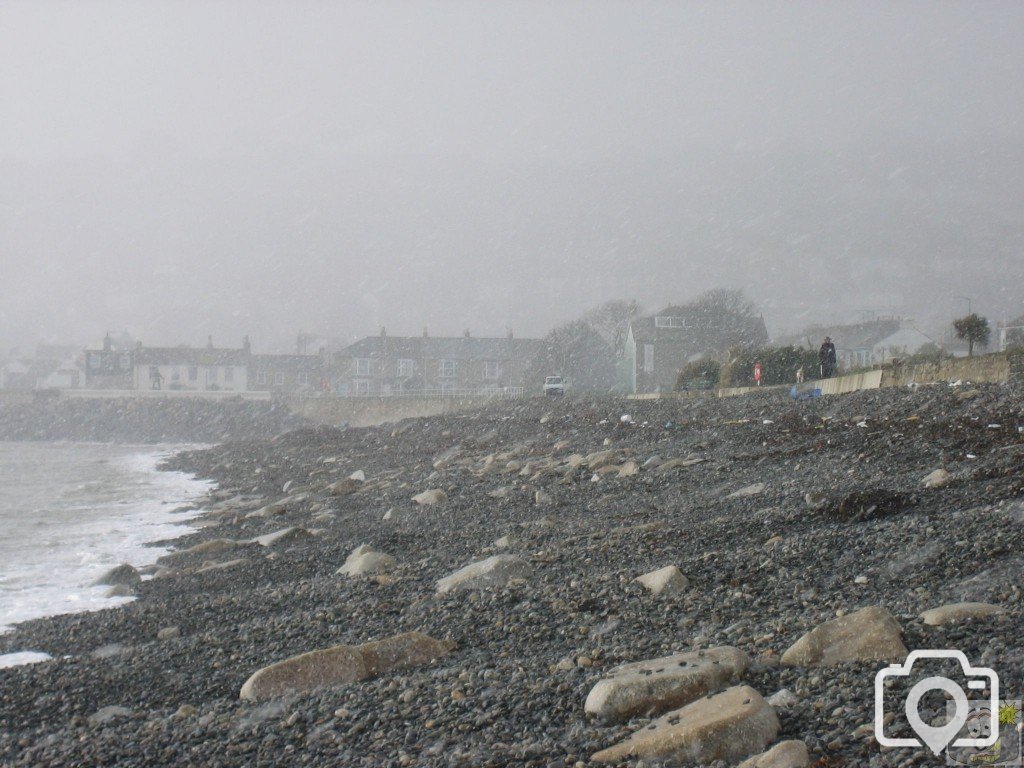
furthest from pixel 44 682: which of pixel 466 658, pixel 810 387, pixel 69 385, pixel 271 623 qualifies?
pixel 69 385

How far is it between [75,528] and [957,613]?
674 inches

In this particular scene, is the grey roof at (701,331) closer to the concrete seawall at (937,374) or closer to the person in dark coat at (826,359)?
the person in dark coat at (826,359)

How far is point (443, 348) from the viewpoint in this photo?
87562mm

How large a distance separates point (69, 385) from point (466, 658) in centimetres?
11699

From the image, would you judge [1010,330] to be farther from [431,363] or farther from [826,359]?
[431,363]

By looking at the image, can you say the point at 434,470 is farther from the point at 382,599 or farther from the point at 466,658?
the point at 466,658

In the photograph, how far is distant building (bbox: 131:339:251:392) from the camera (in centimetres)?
9398

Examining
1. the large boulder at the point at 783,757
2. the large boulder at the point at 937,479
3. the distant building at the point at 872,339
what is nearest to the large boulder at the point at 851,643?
the large boulder at the point at 783,757

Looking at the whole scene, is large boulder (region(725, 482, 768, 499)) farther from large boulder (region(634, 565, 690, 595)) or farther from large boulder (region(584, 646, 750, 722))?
large boulder (region(584, 646, 750, 722))

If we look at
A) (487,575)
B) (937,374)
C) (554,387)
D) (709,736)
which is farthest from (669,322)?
(709,736)

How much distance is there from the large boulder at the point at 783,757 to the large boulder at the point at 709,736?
13cm

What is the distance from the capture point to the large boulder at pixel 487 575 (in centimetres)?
752

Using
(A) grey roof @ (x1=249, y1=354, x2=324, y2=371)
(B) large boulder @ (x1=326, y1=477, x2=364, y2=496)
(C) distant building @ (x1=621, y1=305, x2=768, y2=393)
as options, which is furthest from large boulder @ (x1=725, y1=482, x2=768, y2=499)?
(A) grey roof @ (x1=249, y1=354, x2=324, y2=371)

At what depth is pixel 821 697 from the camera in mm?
4023
